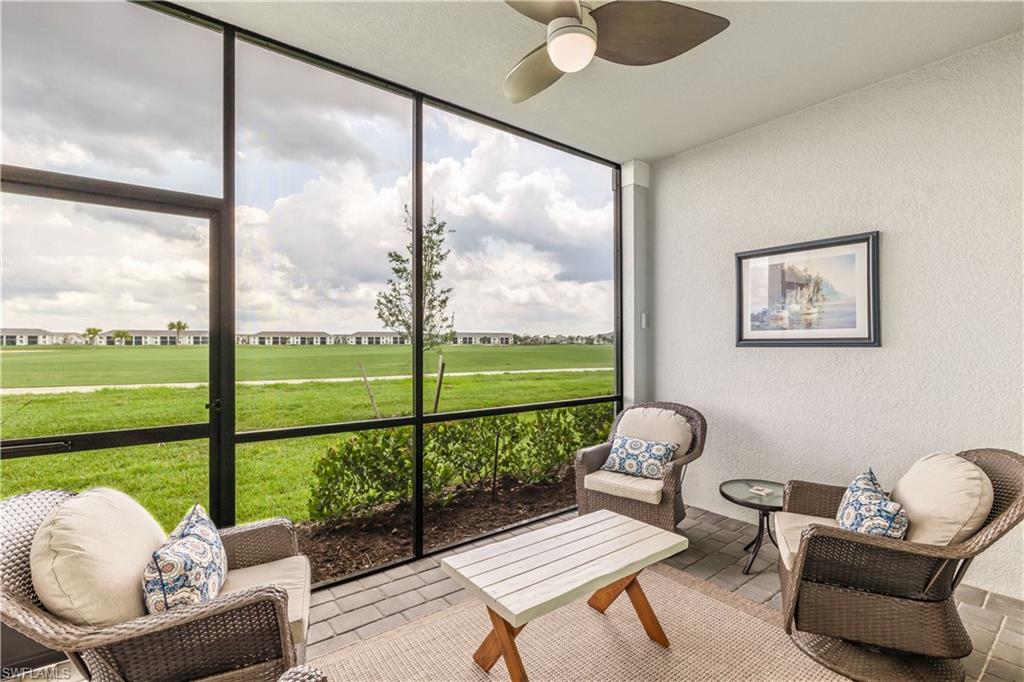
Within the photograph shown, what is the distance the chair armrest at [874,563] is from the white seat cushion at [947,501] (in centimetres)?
9

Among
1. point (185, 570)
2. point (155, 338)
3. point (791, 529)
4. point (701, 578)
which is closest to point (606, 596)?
point (701, 578)

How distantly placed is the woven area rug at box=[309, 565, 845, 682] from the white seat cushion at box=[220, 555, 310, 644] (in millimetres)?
463

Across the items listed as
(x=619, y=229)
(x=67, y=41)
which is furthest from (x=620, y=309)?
(x=67, y=41)

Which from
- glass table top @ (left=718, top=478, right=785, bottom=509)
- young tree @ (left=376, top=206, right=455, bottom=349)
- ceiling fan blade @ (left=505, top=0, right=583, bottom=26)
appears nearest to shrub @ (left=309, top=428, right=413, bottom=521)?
young tree @ (left=376, top=206, right=455, bottom=349)

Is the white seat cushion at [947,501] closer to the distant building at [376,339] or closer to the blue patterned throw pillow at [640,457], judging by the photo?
the blue patterned throw pillow at [640,457]

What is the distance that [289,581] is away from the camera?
191 cm

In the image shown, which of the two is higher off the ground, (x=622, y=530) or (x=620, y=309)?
(x=620, y=309)

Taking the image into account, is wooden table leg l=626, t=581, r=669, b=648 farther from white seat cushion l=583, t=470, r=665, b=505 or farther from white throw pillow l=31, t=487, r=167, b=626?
white throw pillow l=31, t=487, r=167, b=626

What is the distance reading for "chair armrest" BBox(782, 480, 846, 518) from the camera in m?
2.67

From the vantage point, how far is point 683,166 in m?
4.16

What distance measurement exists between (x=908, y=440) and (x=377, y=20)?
3.91 m

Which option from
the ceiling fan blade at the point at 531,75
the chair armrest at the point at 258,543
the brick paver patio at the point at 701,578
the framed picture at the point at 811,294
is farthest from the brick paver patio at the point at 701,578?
the ceiling fan blade at the point at 531,75

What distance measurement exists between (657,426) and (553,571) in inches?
77.1

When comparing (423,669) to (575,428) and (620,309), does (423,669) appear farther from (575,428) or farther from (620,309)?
(620,309)
